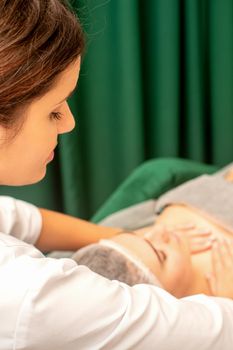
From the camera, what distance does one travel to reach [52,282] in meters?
0.90

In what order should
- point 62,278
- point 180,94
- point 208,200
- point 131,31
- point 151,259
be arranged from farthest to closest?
1. point 180,94
2. point 131,31
3. point 208,200
4. point 151,259
5. point 62,278

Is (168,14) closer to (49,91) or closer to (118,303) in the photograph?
(49,91)

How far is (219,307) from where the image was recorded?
3.30ft

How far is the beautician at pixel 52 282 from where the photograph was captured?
877 millimetres

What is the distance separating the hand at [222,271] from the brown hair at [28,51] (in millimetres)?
678

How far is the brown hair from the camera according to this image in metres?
0.90

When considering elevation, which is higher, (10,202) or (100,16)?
(100,16)

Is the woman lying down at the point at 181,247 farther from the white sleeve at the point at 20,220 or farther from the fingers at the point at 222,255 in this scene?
the white sleeve at the point at 20,220

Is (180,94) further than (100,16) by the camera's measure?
Yes

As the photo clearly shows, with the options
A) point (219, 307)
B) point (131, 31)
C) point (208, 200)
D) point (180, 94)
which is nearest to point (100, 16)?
point (131, 31)

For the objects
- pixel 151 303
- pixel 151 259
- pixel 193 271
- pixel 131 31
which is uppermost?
pixel 131 31

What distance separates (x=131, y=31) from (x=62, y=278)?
51.2 inches

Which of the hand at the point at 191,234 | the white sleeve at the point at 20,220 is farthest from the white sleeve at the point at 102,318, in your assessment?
the hand at the point at 191,234

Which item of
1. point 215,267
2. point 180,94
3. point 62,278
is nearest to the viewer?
point 62,278
